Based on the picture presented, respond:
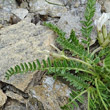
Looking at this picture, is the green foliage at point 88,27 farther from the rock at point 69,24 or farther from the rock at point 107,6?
the rock at point 107,6

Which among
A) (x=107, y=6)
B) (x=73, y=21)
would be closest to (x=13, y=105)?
(x=73, y=21)

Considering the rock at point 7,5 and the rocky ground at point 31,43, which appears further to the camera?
the rock at point 7,5

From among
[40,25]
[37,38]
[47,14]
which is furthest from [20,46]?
[47,14]

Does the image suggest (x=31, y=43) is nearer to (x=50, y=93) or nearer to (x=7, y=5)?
(x=50, y=93)

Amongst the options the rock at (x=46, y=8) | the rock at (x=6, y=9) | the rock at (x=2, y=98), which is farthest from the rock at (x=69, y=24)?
the rock at (x=2, y=98)

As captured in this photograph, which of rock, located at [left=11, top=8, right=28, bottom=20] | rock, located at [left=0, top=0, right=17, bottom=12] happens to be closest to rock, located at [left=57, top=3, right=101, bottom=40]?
rock, located at [left=11, top=8, right=28, bottom=20]

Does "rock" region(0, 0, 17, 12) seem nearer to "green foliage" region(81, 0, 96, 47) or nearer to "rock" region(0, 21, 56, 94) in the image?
"rock" region(0, 21, 56, 94)
